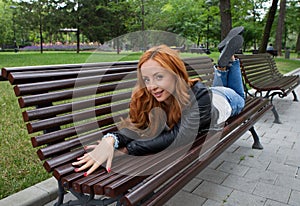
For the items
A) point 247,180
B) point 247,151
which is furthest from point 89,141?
point 247,151

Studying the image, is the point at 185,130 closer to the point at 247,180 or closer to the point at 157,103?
the point at 157,103

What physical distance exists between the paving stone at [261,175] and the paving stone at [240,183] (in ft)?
0.29

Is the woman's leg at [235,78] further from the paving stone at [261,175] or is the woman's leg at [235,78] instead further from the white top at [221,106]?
the paving stone at [261,175]

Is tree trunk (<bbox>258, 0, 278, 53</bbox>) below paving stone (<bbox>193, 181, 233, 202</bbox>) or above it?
above

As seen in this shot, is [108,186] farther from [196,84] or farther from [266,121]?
[266,121]

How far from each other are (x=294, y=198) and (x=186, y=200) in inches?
37.0

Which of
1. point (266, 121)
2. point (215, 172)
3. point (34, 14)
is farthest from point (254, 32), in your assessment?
point (215, 172)

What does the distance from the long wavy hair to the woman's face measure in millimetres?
31

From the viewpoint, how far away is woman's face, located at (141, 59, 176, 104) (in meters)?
1.89

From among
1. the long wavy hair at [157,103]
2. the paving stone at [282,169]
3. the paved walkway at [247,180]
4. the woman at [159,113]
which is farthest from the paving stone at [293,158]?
the long wavy hair at [157,103]

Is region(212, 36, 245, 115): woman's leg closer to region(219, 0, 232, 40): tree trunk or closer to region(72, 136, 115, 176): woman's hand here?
region(72, 136, 115, 176): woman's hand

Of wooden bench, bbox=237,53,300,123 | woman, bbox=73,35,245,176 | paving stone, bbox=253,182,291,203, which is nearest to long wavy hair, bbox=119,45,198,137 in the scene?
woman, bbox=73,35,245,176

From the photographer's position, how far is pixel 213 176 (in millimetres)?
2986

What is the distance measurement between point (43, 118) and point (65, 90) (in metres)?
0.30
